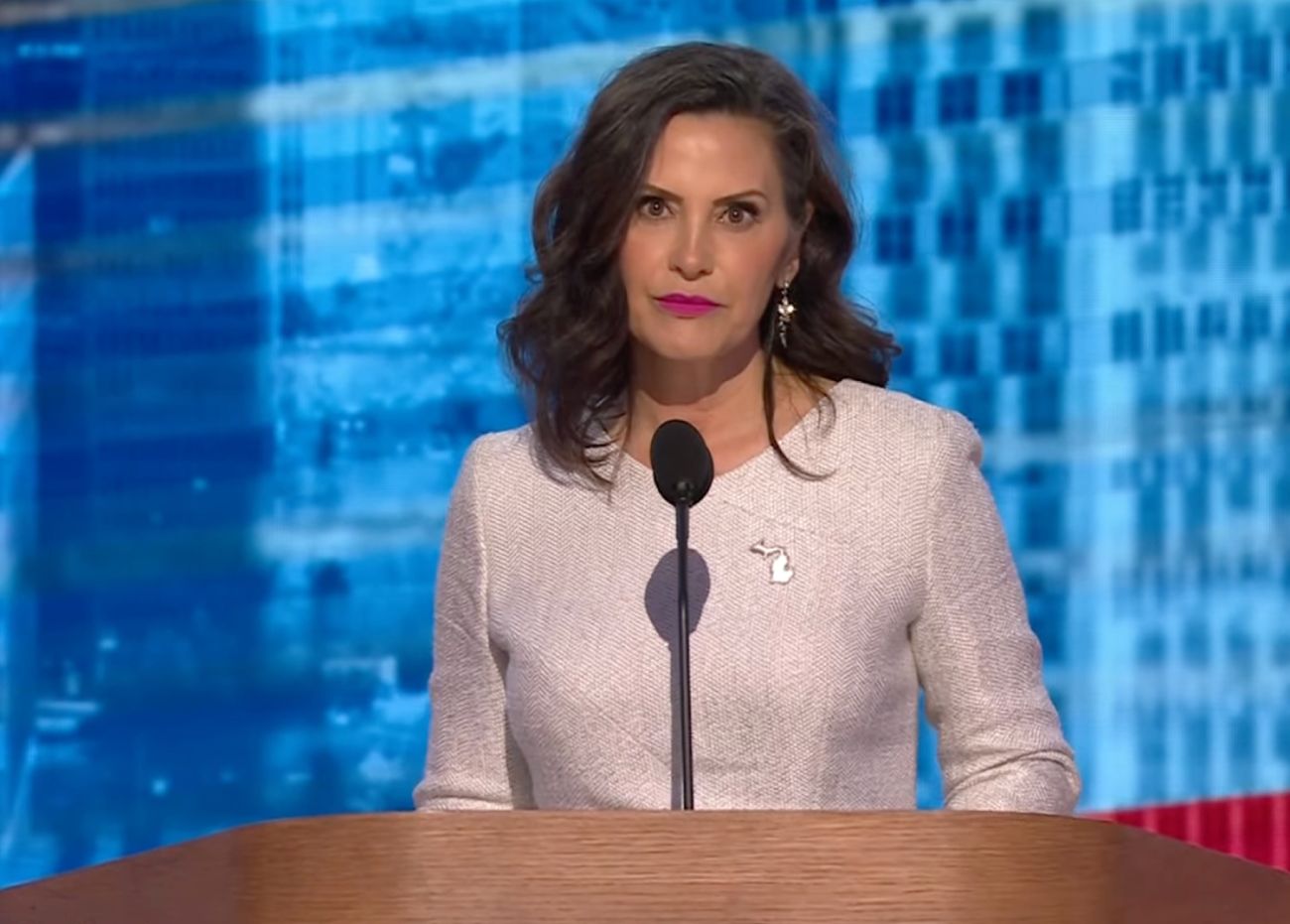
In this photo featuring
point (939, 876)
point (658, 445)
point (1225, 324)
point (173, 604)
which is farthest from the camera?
point (173, 604)

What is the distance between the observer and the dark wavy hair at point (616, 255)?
227cm

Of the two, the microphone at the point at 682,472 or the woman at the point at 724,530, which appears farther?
the woman at the point at 724,530

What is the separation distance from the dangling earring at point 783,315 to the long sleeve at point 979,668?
20 cm

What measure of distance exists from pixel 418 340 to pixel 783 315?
134cm

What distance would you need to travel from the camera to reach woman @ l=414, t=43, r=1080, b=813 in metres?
2.18

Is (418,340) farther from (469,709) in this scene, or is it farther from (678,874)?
(678,874)

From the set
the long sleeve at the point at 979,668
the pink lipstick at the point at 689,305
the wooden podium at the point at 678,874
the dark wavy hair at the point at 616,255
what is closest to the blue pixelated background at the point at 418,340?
the dark wavy hair at the point at 616,255

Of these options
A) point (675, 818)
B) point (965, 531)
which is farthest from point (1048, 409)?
point (675, 818)

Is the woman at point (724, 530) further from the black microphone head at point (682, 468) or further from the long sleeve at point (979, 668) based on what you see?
A: the black microphone head at point (682, 468)

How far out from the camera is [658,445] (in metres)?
1.99

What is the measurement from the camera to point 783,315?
236cm

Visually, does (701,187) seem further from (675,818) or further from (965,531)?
(675,818)

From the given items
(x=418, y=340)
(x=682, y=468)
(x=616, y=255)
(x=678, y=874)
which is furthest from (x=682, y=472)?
(x=418, y=340)

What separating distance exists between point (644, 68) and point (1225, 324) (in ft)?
4.42
